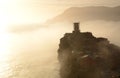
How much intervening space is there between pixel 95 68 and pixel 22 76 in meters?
74.3

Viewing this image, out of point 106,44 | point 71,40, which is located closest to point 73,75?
point 71,40

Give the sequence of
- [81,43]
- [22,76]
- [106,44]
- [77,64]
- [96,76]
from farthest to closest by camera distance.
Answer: [22,76] < [106,44] < [81,43] < [77,64] < [96,76]

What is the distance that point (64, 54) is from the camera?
132250mm

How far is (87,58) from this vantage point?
8738 cm

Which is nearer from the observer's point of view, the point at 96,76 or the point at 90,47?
the point at 96,76

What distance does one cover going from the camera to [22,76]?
494ft

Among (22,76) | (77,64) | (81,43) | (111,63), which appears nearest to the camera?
(77,64)

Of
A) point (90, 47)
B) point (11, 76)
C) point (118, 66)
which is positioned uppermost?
point (90, 47)

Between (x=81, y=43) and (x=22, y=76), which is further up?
(x=81, y=43)

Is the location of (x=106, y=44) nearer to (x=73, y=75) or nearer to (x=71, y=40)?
(x=71, y=40)

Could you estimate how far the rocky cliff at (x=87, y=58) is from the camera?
86.6m

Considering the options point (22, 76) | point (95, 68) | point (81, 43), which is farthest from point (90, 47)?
point (22, 76)

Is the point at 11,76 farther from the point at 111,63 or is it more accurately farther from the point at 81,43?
the point at 111,63

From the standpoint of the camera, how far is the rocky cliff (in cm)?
8656
